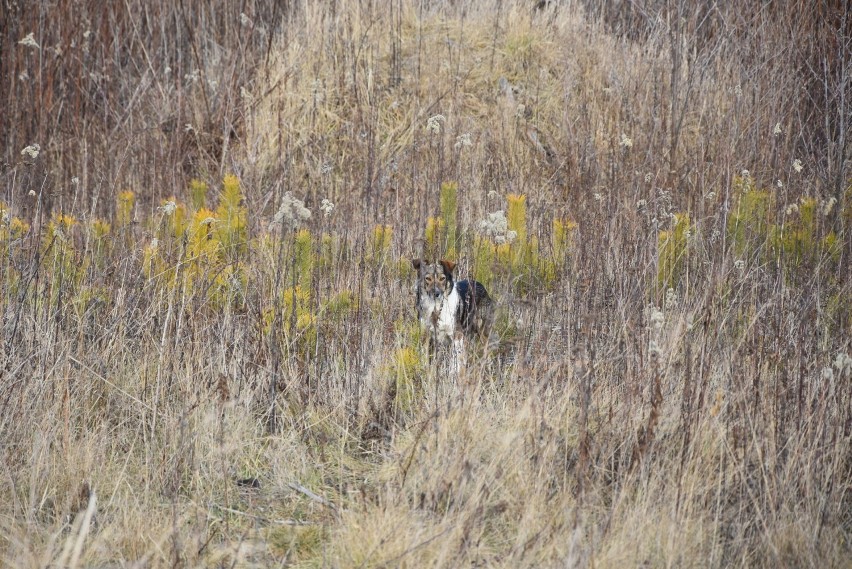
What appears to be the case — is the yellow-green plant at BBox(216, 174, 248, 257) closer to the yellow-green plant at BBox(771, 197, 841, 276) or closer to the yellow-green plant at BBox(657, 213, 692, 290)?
the yellow-green plant at BBox(657, 213, 692, 290)

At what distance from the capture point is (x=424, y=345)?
3166 mm

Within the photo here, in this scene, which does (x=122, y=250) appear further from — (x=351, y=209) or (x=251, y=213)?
(x=351, y=209)

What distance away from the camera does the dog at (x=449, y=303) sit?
349cm

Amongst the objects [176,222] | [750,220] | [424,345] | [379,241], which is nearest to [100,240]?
[176,222]

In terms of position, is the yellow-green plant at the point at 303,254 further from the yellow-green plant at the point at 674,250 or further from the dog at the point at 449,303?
the yellow-green plant at the point at 674,250

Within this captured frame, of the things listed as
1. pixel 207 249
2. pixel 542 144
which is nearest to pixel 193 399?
pixel 207 249

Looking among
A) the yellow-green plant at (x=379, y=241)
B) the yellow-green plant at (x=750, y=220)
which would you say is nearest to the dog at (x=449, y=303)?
the yellow-green plant at (x=379, y=241)

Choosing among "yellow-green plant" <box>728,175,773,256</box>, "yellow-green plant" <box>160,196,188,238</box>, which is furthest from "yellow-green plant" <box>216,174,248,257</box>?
"yellow-green plant" <box>728,175,773,256</box>

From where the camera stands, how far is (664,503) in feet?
7.16

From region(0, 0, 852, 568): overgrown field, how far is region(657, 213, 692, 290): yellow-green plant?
37 mm

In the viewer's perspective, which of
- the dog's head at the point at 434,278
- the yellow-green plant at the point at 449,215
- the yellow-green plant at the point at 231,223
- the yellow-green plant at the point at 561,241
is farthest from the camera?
the yellow-green plant at the point at 449,215

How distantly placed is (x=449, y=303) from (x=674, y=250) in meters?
1.00

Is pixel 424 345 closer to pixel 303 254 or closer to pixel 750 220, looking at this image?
pixel 303 254

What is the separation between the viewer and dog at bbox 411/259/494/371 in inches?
137
